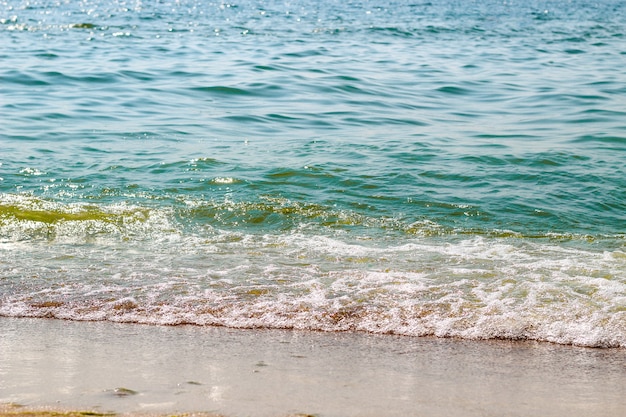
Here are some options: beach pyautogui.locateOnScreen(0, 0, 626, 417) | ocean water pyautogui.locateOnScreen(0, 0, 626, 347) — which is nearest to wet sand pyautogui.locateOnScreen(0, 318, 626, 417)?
beach pyautogui.locateOnScreen(0, 0, 626, 417)

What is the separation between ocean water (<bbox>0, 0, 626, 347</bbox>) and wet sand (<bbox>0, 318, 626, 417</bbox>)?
23 centimetres

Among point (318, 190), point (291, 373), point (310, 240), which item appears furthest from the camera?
point (318, 190)

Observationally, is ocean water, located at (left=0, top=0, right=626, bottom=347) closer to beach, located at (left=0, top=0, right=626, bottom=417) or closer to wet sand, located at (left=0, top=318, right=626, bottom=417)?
beach, located at (left=0, top=0, right=626, bottom=417)

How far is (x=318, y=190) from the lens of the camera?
830cm

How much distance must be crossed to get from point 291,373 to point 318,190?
4385 mm

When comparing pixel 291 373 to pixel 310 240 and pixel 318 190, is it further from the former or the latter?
pixel 318 190

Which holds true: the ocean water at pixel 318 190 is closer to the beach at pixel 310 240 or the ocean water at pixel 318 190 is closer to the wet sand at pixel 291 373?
the beach at pixel 310 240

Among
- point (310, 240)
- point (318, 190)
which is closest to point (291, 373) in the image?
point (310, 240)

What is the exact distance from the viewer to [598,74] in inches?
650

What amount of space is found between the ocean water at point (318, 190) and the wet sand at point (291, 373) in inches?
9.1

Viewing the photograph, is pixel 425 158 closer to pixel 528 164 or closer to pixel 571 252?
pixel 528 164

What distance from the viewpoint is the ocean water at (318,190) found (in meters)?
5.19

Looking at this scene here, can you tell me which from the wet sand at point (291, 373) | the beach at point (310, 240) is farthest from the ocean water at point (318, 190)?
the wet sand at point (291, 373)

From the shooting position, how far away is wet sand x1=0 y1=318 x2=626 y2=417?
3604 mm
